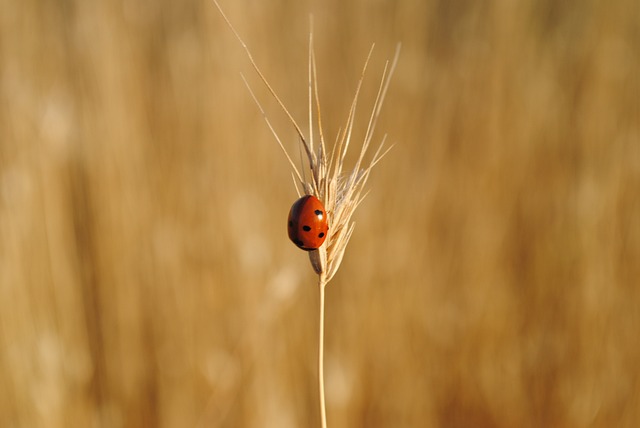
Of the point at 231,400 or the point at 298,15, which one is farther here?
the point at 298,15

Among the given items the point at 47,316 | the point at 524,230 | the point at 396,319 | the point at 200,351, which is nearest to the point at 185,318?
the point at 200,351

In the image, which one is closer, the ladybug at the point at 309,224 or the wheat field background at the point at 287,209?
the ladybug at the point at 309,224

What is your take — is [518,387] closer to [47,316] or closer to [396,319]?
[396,319]

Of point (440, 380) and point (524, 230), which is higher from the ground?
point (524, 230)

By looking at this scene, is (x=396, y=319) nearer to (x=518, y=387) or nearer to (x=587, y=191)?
(x=518, y=387)

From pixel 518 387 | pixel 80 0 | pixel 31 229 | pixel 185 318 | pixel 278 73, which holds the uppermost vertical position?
pixel 80 0
